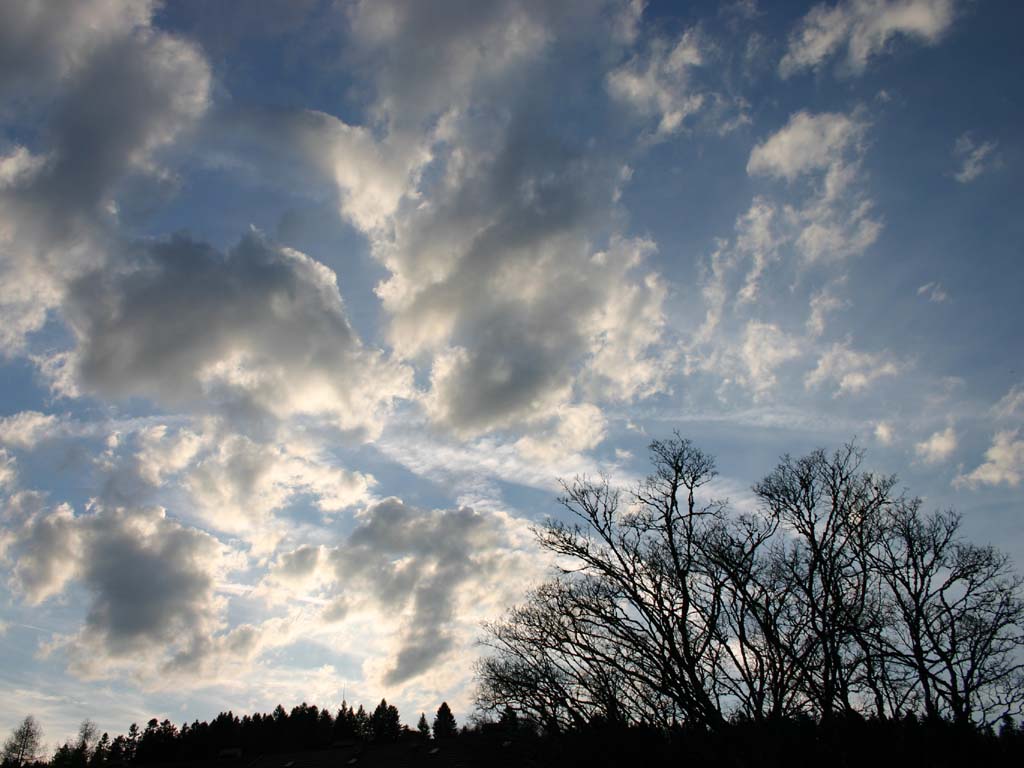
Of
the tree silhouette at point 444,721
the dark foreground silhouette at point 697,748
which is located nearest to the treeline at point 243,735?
the tree silhouette at point 444,721

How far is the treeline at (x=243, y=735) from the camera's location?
258 feet

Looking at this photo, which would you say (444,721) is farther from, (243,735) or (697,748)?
(697,748)

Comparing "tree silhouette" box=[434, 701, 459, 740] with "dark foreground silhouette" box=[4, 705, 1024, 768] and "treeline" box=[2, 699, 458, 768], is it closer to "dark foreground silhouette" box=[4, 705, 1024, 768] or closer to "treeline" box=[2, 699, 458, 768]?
"treeline" box=[2, 699, 458, 768]

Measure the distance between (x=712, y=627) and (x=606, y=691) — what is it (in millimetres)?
7187

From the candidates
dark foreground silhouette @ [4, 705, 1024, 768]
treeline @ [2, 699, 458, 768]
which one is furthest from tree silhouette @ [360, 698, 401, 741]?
dark foreground silhouette @ [4, 705, 1024, 768]

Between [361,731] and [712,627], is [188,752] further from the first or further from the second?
[712,627]

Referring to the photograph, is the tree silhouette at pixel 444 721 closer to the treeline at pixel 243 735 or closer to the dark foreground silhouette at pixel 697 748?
the treeline at pixel 243 735

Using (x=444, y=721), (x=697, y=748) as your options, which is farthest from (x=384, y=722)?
(x=697, y=748)

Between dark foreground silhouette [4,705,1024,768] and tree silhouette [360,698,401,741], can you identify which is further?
tree silhouette [360,698,401,741]

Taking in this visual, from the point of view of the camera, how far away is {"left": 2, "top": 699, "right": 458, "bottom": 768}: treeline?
3095 inches

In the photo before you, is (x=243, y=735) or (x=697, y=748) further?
(x=243, y=735)

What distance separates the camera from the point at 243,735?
287 ft

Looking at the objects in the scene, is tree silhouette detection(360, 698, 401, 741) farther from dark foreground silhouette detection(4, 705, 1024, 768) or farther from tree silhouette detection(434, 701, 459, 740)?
dark foreground silhouette detection(4, 705, 1024, 768)

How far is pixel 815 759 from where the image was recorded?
49.1 feet
